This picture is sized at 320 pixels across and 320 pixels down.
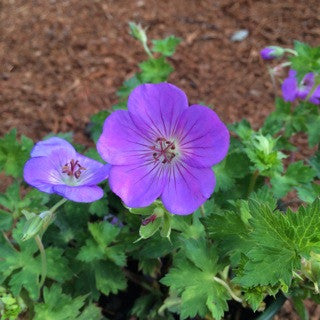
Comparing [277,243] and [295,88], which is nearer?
[277,243]

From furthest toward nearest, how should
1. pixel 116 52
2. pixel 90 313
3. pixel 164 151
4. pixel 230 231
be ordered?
pixel 116 52 → pixel 90 313 → pixel 230 231 → pixel 164 151

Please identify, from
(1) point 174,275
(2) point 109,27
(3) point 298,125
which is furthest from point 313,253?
(2) point 109,27

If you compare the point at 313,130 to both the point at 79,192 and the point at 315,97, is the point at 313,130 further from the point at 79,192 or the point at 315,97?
the point at 79,192

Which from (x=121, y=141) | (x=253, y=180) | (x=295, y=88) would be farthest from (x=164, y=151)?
(x=295, y=88)

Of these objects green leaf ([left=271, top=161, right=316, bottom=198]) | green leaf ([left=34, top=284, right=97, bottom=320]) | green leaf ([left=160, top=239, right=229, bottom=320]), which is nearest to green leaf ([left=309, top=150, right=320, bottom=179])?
green leaf ([left=271, top=161, right=316, bottom=198])

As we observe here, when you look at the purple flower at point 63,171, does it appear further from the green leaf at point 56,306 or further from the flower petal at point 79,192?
the green leaf at point 56,306

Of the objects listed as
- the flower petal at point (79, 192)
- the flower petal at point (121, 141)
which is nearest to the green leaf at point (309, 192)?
the flower petal at point (121, 141)

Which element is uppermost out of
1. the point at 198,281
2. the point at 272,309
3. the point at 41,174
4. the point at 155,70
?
the point at 41,174

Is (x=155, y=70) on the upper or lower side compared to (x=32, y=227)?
lower
